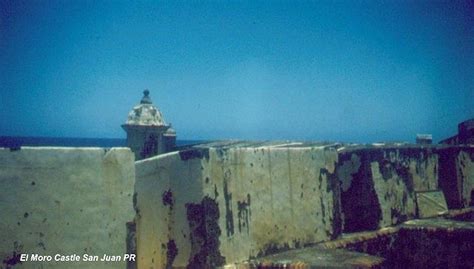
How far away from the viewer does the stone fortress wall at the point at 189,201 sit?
209 centimetres

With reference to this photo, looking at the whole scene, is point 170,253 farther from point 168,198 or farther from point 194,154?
point 194,154

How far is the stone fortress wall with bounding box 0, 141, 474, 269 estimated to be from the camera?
2.09m

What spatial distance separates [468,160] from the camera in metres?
4.18

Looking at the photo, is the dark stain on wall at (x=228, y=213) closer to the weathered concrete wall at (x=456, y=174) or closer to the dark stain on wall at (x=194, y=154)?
the dark stain on wall at (x=194, y=154)

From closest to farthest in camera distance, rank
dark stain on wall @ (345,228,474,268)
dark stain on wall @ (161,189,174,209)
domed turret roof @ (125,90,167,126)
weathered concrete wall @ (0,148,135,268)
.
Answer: weathered concrete wall @ (0,148,135,268)
dark stain on wall @ (161,189,174,209)
dark stain on wall @ (345,228,474,268)
domed turret roof @ (125,90,167,126)

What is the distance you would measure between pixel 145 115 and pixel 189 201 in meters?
11.6

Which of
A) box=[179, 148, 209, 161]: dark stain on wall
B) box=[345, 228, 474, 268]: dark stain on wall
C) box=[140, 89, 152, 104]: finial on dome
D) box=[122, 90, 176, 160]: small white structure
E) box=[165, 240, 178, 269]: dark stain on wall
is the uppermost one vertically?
box=[140, 89, 152, 104]: finial on dome

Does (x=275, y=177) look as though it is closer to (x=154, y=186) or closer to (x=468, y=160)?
(x=154, y=186)

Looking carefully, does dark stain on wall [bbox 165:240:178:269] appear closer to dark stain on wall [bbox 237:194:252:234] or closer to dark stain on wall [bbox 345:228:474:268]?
dark stain on wall [bbox 237:194:252:234]

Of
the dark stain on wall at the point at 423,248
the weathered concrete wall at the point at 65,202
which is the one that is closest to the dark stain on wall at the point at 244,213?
the weathered concrete wall at the point at 65,202

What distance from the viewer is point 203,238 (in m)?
2.42

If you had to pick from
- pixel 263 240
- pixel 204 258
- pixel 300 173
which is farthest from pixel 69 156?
pixel 300 173

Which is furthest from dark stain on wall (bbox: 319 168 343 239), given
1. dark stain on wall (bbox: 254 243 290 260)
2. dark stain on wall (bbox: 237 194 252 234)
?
dark stain on wall (bbox: 237 194 252 234)

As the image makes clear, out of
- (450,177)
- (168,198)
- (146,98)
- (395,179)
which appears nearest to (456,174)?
(450,177)
